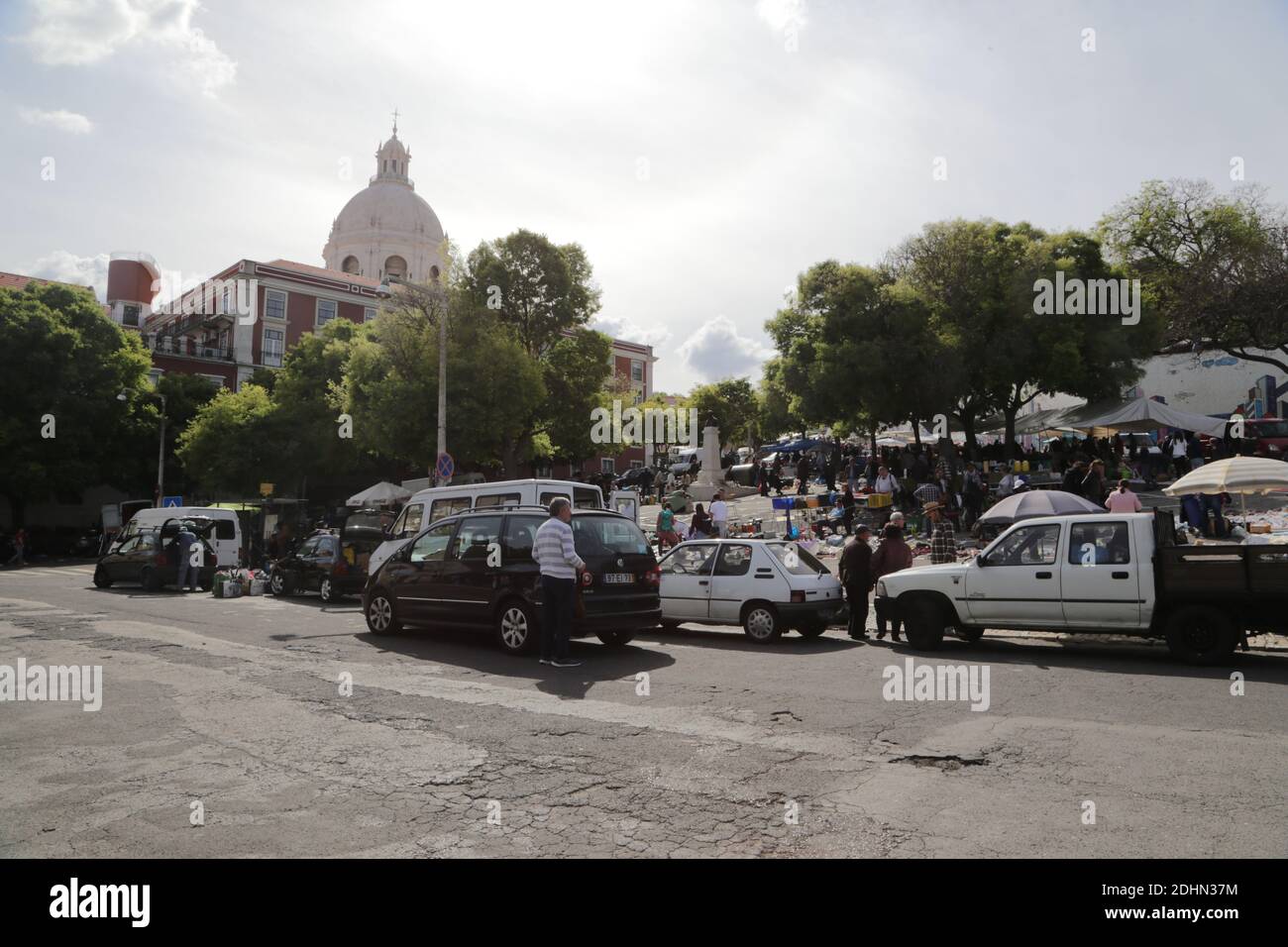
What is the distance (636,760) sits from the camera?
18.6 feet

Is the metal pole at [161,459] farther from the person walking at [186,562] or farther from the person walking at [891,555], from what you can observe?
the person walking at [891,555]

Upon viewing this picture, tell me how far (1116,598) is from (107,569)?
926 inches

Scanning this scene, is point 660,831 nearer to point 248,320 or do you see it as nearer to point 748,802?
point 748,802

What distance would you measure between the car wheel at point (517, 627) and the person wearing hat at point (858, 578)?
4.96m

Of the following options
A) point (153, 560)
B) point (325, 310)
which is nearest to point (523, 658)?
point (153, 560)

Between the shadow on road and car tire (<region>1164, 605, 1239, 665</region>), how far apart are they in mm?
5621

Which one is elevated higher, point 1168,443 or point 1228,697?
point 1168,443

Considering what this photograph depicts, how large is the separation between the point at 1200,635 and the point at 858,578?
430 cm

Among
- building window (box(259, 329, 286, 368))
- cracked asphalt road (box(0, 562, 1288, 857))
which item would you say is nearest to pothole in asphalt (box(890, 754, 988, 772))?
cracked asphalt road (box(0, 562, 1288, 857))

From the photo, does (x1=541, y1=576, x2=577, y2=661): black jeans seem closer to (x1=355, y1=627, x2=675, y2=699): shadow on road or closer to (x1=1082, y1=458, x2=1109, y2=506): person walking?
(x1=355, y1=627, x2=675, y2=699): shadow on road

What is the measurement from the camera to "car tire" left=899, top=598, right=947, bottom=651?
1118cm

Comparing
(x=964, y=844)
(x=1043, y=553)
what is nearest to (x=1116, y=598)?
(x=1043, y=553)

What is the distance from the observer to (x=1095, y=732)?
6.37 metres

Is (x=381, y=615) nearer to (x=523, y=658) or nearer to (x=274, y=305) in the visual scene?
(x=523, y=658)
